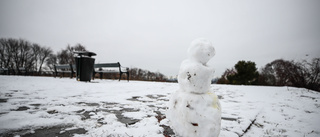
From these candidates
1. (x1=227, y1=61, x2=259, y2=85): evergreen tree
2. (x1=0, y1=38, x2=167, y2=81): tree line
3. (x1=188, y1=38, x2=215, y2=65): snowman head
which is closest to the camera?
(x1=188, y1=38, x2=215, y2=65): snowman head

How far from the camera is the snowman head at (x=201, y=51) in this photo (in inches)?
47.0

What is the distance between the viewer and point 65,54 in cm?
2342

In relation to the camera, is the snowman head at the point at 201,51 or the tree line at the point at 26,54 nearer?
the snowman head at the point at 201,51

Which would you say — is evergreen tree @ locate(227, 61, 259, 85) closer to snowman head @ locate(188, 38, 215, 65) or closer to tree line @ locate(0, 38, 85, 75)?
snowman head @ locate(188, 38, 215, 65)

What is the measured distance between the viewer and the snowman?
1.08 metres

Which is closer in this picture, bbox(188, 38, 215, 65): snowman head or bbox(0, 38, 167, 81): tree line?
bbox(188, 38, 215, 65): snowman head

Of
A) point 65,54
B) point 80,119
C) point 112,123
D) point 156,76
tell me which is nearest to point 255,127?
point 112,123

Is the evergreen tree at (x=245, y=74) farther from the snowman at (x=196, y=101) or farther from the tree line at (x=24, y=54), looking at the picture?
the tree line at (x=24, y=54)

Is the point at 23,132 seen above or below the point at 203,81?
below

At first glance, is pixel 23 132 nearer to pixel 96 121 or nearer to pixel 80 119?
pixel 80 119

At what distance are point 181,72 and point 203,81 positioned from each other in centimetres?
23

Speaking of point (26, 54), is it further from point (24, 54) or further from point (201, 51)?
point (201, 51)

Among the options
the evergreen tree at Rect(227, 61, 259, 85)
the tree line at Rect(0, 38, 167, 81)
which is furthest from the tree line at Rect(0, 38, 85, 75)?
the evergreen tree at Rect(227, 61, 259, 85)

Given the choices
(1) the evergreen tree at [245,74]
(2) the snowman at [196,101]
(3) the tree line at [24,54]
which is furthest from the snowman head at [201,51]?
(3) the tree line at [24,54]
